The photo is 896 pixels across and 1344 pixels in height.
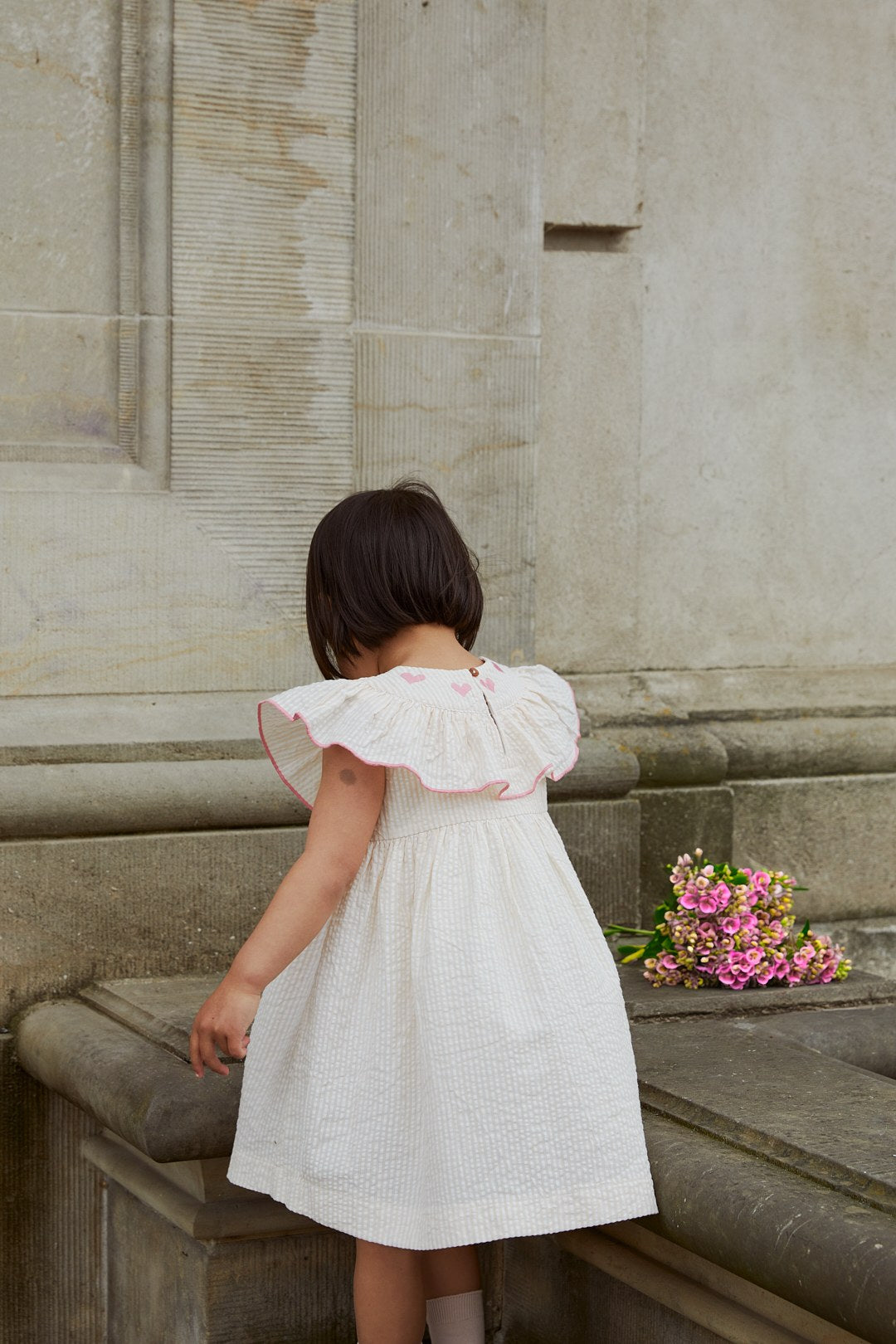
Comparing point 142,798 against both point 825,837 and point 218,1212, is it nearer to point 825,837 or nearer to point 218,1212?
point 218,1212

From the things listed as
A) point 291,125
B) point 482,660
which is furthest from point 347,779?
point 291,125

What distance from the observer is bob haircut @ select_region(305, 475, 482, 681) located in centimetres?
233

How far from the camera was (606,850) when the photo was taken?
3.68 metres

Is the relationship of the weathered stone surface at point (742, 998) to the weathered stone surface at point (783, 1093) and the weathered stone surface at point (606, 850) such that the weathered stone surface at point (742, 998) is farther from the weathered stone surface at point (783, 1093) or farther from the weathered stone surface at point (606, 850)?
the weathered stone surface at point (606, 850)

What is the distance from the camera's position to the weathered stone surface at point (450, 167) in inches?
→ 138

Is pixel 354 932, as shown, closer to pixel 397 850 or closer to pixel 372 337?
pixel 397 850

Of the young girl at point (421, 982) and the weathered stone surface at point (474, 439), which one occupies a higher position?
the weathered stone surface at point (474, 439)

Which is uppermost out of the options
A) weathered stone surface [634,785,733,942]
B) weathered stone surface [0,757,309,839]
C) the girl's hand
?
weathered stone surface [0,757,309,839]

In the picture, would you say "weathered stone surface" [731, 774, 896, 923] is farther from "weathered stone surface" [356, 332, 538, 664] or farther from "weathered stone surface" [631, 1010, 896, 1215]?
A: "weathered stone surface" [631, 1010, 896, 1215]

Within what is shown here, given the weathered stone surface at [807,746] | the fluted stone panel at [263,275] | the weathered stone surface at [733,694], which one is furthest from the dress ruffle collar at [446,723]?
the weathered stone surface at [807,746]

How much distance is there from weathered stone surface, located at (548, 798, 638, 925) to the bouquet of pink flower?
1.10 ft

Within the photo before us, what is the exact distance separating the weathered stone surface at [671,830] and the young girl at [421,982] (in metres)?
1.44

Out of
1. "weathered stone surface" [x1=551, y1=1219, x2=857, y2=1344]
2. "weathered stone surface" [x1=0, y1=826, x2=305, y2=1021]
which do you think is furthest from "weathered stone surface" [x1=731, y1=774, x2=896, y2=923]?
"weathered stone surface" [x1=551, y1=1219, x2=857, y2=1344]

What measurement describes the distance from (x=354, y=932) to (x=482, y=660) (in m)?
0.45
